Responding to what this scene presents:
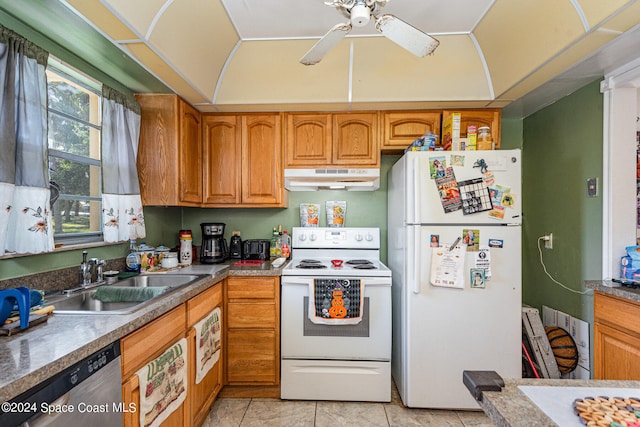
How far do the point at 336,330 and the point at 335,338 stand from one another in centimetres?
6

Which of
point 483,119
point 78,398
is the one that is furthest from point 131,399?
point 483,119

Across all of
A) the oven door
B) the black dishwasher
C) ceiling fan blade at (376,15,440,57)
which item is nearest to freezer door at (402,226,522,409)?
the oven door

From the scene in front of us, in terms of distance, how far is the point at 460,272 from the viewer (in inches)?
76.7

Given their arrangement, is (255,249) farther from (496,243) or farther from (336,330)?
(496,243)

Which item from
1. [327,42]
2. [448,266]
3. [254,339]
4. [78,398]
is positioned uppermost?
[327,42]

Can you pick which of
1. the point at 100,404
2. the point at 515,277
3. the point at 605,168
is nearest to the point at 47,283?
the point at 100,404

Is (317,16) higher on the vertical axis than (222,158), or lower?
higher

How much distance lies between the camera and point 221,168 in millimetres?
2553


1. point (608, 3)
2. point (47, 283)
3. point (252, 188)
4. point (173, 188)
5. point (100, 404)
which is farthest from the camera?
point (252, 188)

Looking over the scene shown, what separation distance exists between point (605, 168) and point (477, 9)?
1295 millimetres

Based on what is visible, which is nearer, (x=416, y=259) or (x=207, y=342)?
(x=207, y=342)

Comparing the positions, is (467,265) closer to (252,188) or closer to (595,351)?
(595,351)

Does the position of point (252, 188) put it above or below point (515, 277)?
above

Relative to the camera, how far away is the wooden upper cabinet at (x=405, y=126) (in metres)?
2.41
